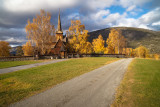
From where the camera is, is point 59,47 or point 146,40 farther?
point 146,40

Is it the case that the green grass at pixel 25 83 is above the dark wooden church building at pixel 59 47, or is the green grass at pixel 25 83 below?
below

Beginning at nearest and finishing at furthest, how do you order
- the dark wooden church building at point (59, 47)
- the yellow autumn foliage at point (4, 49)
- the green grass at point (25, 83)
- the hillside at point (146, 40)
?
1. the green grass at point (25, 83)
2. the dark wooden church building at point (59, 47)
3. the yellow autumn foliage at point (4, 49)
4. the hillside at point (146, 40)

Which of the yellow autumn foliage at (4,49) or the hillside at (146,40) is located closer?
the yellow autumn foliage at (4,49)

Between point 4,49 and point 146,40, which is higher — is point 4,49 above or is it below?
below

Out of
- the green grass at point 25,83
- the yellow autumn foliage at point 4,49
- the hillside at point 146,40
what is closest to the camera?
the green grass at point 25,83

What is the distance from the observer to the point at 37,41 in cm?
3247

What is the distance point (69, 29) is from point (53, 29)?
609 centimetres

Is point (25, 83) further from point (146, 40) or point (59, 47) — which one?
point (146, 40)

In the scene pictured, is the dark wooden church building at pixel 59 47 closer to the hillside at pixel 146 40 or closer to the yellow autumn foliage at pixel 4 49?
the yellow autumn foliage at pixel 4 49

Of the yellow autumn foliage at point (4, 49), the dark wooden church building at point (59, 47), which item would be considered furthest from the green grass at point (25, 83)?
the yellow autumn foliage at point (4, 49)

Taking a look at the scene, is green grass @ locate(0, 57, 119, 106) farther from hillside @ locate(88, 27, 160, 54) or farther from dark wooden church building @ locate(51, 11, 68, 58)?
hillside @ locate(88, 27, 160, 54)

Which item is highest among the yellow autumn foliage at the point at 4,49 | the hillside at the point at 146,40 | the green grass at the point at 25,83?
the hillside at the point at 146,40

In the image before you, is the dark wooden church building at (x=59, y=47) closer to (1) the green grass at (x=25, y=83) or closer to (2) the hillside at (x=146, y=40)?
(1) the green grass at (x=25, y=83)

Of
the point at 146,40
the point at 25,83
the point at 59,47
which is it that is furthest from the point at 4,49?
the point at 146,40
